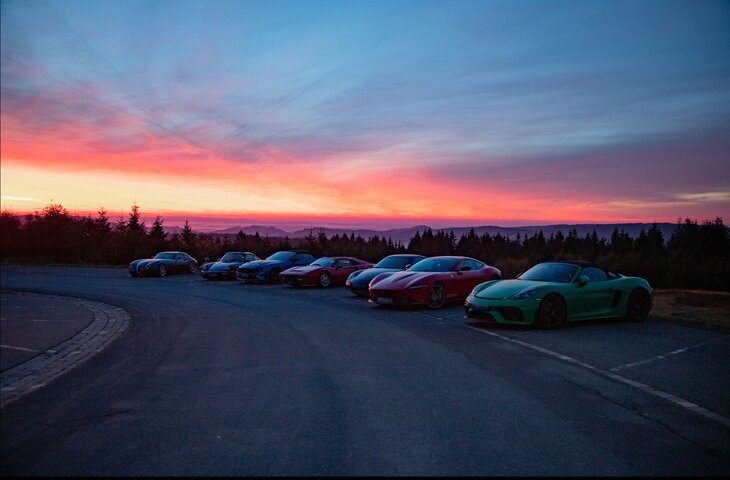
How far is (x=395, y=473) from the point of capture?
3848 millimetres

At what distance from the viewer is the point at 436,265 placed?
15.7 m

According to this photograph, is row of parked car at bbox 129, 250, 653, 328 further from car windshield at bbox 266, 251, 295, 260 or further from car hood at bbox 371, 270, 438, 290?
car windshield at bbox 266, 251, 295, 260

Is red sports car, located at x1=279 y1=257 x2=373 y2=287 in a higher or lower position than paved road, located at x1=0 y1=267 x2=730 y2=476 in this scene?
higher

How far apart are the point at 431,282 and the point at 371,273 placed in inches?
140

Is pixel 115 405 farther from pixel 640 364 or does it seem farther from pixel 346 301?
pixel 346 301

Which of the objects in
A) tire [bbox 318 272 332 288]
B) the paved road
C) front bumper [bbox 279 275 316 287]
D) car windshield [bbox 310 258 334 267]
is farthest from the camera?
car windshield [bbox 310 258 334 267]

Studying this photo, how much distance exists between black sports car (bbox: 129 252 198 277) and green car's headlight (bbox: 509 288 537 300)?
21712mm

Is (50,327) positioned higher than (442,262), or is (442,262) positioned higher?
(442,262)

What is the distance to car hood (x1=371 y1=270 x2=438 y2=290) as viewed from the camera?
14.6 m

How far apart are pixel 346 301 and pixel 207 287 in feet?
25.4

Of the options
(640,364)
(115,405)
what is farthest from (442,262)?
(115,405)

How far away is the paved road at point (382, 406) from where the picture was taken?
407 centimetres

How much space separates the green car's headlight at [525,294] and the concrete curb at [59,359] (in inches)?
298

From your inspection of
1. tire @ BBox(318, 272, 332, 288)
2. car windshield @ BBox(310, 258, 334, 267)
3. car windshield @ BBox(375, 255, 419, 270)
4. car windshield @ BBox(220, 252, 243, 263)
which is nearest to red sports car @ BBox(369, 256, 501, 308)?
car windshield @ BBox(375, 255, 419, 270)
